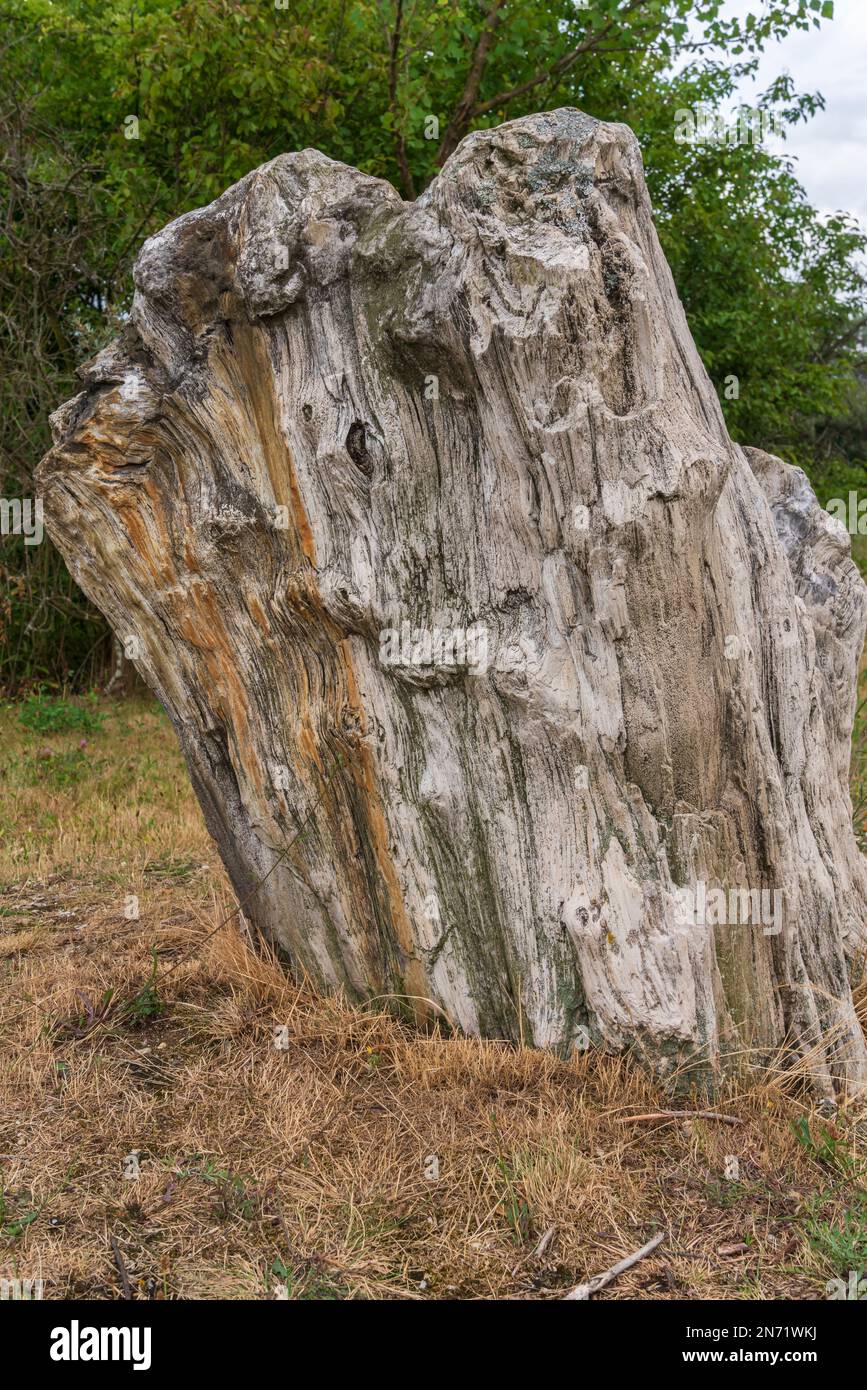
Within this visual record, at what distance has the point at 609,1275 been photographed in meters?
3.02

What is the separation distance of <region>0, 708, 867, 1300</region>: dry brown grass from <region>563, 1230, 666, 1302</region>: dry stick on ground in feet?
0.09

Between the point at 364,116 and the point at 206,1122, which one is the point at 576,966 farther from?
the point at 364,116

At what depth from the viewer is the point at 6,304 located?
11.2 metres

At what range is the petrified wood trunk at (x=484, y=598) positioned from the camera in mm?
3596

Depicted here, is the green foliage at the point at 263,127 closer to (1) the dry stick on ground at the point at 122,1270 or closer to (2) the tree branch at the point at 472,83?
(2) the tree branch at the point at 472,83

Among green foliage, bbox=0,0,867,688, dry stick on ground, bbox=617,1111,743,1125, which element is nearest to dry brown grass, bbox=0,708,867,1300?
dry stick on ground, bbox=617,1111,743,1125

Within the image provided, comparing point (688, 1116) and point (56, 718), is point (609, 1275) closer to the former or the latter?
point (688, 1116)

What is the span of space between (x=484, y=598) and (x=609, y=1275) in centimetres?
201

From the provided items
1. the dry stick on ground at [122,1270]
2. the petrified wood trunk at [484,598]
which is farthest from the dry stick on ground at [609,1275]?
the dry stick on ground at [122,1270]

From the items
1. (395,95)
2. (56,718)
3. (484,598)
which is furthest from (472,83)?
(484,598)

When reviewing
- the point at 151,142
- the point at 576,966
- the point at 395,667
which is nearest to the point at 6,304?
the point at 151,142

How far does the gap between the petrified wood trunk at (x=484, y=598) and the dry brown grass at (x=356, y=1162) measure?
0.76 feet

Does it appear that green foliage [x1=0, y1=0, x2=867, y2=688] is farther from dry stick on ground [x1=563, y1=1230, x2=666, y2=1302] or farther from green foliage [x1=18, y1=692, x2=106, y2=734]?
dry stick on ground [x1=563, y1=1230, x2=666, y2=1302]

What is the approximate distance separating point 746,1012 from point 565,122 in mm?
2891
